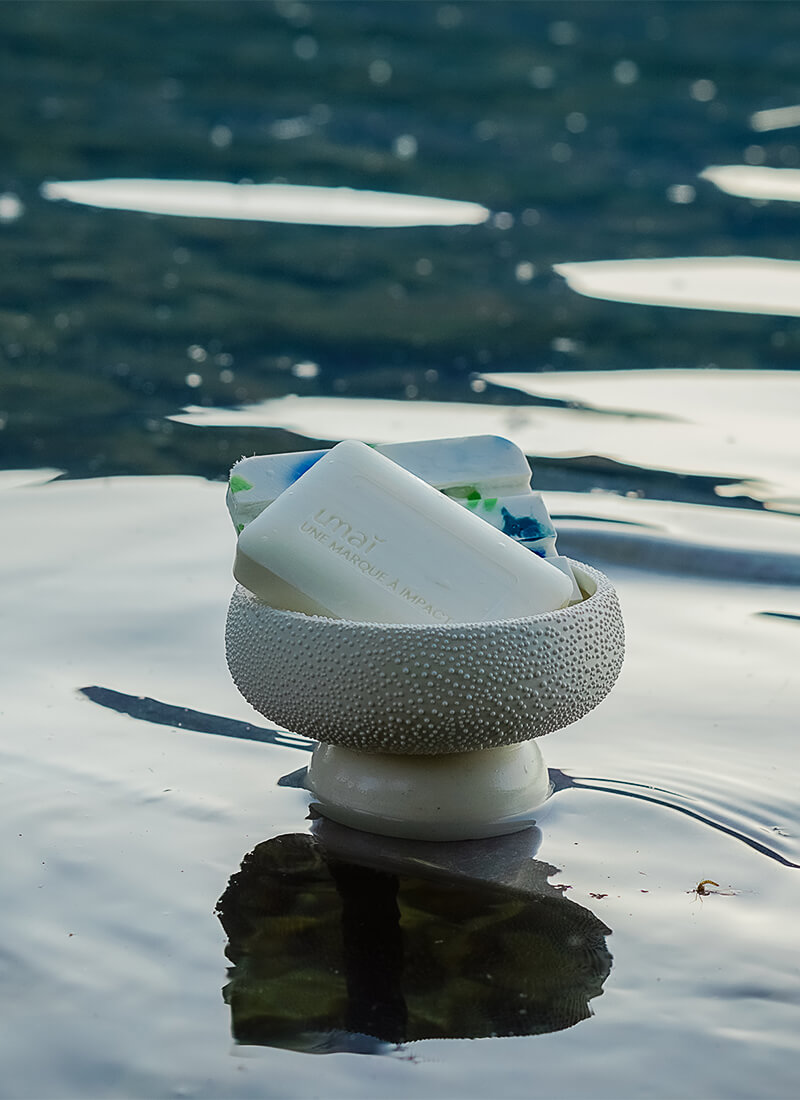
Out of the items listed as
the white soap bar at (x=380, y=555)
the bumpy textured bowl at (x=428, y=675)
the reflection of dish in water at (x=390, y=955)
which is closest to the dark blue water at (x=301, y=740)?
the reflection of dish in water at (x=390, y=955)

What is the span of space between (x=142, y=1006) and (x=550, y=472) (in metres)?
1.65

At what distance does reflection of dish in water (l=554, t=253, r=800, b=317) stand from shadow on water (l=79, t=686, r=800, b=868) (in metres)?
2.53

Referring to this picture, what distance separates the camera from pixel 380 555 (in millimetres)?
1388

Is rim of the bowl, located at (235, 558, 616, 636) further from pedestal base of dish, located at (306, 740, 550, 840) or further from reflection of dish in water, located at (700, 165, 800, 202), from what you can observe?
reflection of dish in water, located at (700, 165, 800, 202)

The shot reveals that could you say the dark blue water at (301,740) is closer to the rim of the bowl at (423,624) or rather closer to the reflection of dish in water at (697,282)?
the reflection of dish in water at (697,282)

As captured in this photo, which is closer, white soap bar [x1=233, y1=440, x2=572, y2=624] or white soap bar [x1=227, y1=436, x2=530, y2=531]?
white soap bar [x1=233, y1=440, x2=572, y2=624]

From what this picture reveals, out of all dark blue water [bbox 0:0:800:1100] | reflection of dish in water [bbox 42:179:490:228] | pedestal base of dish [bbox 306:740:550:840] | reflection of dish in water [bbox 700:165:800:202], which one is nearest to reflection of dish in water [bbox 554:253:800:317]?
dark blue water [bbox 0:0:800:1100]

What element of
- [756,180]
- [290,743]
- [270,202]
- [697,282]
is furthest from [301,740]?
[756,180]

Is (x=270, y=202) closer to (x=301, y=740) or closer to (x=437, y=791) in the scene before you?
(x=301, y=740)

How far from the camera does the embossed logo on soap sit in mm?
1377

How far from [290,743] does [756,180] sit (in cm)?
445

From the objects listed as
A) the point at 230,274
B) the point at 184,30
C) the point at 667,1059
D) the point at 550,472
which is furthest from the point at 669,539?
the point at 184,30

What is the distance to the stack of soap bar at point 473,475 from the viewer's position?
5.01 ft

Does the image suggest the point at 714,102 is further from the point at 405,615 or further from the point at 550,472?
the point at 405,615
